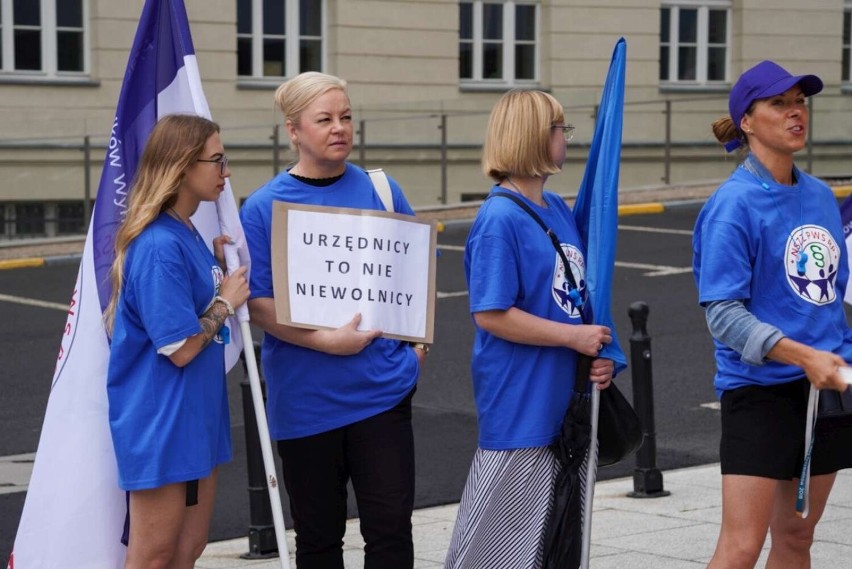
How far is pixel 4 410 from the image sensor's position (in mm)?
10219

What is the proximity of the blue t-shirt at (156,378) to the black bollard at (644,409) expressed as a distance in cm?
369

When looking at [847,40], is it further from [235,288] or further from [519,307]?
[235,288]

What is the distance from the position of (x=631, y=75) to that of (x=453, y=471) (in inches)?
795

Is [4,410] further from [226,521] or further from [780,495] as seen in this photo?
[780,495]

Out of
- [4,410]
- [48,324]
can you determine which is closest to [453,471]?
[4,410]

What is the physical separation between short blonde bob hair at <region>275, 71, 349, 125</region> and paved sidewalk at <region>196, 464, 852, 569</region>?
2.34 metres

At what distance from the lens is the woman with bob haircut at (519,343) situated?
4742 millimetres

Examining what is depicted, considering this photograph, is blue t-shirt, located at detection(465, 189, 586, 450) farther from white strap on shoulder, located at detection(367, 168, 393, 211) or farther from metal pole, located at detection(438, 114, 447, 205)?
metal pole, located at detection(438, 114, 447, 205)

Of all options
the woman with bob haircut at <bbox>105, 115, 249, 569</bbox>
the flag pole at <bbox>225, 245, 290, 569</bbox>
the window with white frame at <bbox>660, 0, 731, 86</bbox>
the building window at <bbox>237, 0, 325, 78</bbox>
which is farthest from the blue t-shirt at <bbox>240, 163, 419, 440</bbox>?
the window with white frame at <bbox>660, 0, 731, 86</bbox>

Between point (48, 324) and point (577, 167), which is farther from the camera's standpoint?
point (577, 167)

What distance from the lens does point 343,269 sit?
4898mm

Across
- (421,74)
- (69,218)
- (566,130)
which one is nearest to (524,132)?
Result: (566,130)

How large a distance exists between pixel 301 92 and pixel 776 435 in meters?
1.79

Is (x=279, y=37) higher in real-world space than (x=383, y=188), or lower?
higher
